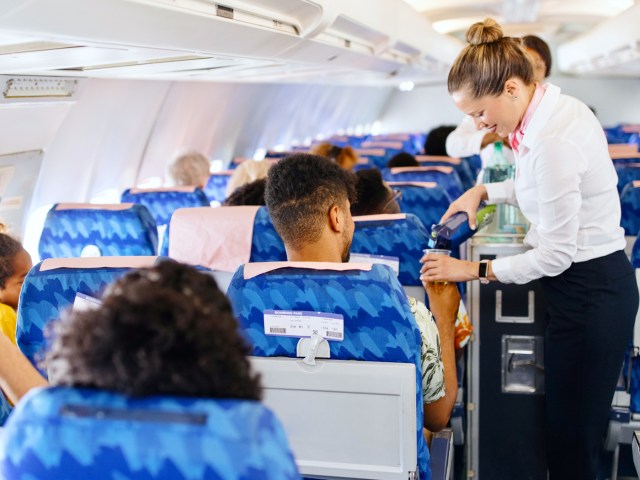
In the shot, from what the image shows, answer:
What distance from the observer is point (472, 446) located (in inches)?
137

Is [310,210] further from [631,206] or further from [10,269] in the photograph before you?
[631,206]

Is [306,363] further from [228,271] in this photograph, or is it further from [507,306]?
[507,306]

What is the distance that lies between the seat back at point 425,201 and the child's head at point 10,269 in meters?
2.33

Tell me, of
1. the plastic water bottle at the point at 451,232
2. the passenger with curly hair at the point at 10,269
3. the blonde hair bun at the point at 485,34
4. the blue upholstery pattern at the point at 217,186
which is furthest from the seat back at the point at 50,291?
the blue upholstery pattern at the point at 217,186

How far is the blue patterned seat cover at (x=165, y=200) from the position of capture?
4.91 metres

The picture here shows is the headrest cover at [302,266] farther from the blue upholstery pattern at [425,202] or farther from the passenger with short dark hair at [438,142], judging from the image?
the passenger with short dark hair at [438,142]

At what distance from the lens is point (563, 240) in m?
2.59

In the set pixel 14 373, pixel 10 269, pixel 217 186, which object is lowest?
pixel 14 373

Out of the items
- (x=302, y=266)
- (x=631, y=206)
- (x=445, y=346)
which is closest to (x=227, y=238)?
(x=445, y=346)

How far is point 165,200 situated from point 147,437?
398 centimetres

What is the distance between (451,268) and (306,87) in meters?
12.3

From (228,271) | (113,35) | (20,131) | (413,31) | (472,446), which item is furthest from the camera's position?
(413,31)

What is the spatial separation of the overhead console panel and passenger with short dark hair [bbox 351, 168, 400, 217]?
2.63ft

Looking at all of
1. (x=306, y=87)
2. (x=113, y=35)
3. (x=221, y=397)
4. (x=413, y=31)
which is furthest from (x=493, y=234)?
(x=306, y=87)
